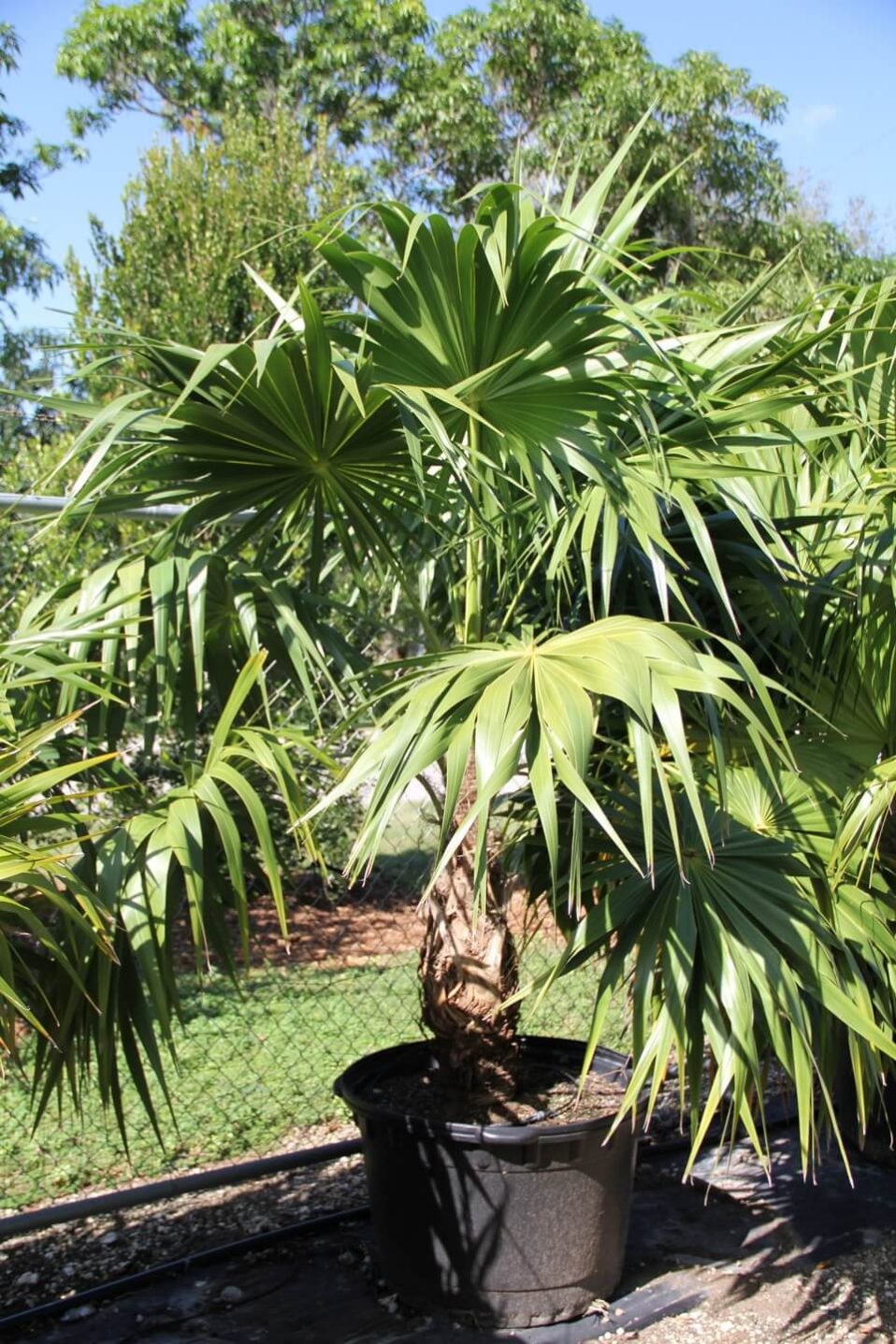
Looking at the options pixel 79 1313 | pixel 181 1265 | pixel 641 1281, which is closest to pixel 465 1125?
pixel 641 1281

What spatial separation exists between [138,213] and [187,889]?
6.59m

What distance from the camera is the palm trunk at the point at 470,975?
2.73m

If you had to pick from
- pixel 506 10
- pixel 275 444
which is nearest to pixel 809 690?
pixel 275 444

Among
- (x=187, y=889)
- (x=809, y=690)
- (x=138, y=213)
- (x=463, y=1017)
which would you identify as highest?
(x=138, y=213)

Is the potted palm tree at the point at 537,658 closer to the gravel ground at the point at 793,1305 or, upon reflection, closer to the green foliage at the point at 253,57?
the gravel ground at the point at 793,1305

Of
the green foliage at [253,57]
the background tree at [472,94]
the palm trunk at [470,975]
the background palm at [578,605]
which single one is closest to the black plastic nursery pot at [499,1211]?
the palm trunk at [470,975]

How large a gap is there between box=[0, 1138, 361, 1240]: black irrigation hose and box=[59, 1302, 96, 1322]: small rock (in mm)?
206

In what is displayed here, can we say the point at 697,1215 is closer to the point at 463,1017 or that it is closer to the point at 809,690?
the point at 463,1017

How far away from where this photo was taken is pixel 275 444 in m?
2.58

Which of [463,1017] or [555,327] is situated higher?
[555,327]

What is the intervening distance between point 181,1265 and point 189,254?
6339mm

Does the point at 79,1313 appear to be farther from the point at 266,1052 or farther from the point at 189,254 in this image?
the point at 189,254

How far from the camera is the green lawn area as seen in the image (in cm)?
344

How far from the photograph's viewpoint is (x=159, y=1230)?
121 inches
